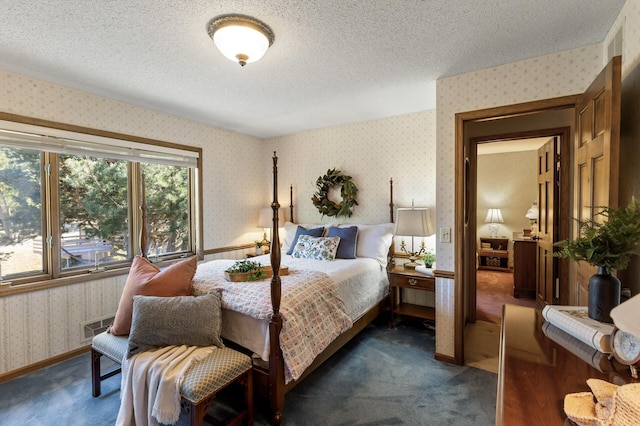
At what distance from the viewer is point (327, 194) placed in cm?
425

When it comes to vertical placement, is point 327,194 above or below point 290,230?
above

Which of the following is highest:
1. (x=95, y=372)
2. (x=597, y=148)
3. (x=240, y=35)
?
(x=240, y=35)

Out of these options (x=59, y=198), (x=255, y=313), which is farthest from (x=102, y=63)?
(x=255, y=313)

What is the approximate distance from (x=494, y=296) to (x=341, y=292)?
310cm

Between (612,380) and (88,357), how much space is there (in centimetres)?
366

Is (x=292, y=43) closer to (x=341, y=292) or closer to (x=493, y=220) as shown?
(x=341, y=292)

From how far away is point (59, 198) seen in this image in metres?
2.73

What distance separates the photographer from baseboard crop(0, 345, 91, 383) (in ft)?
7.85

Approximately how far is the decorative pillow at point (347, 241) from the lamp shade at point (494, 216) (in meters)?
3.94

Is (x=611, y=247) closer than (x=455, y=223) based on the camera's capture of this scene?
Yes

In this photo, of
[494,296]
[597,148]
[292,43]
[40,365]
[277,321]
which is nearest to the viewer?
[597,148]

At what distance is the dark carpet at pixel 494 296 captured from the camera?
3803 millimetres

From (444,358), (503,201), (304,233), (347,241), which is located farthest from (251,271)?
(503,201)

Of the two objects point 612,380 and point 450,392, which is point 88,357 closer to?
point 450,392
